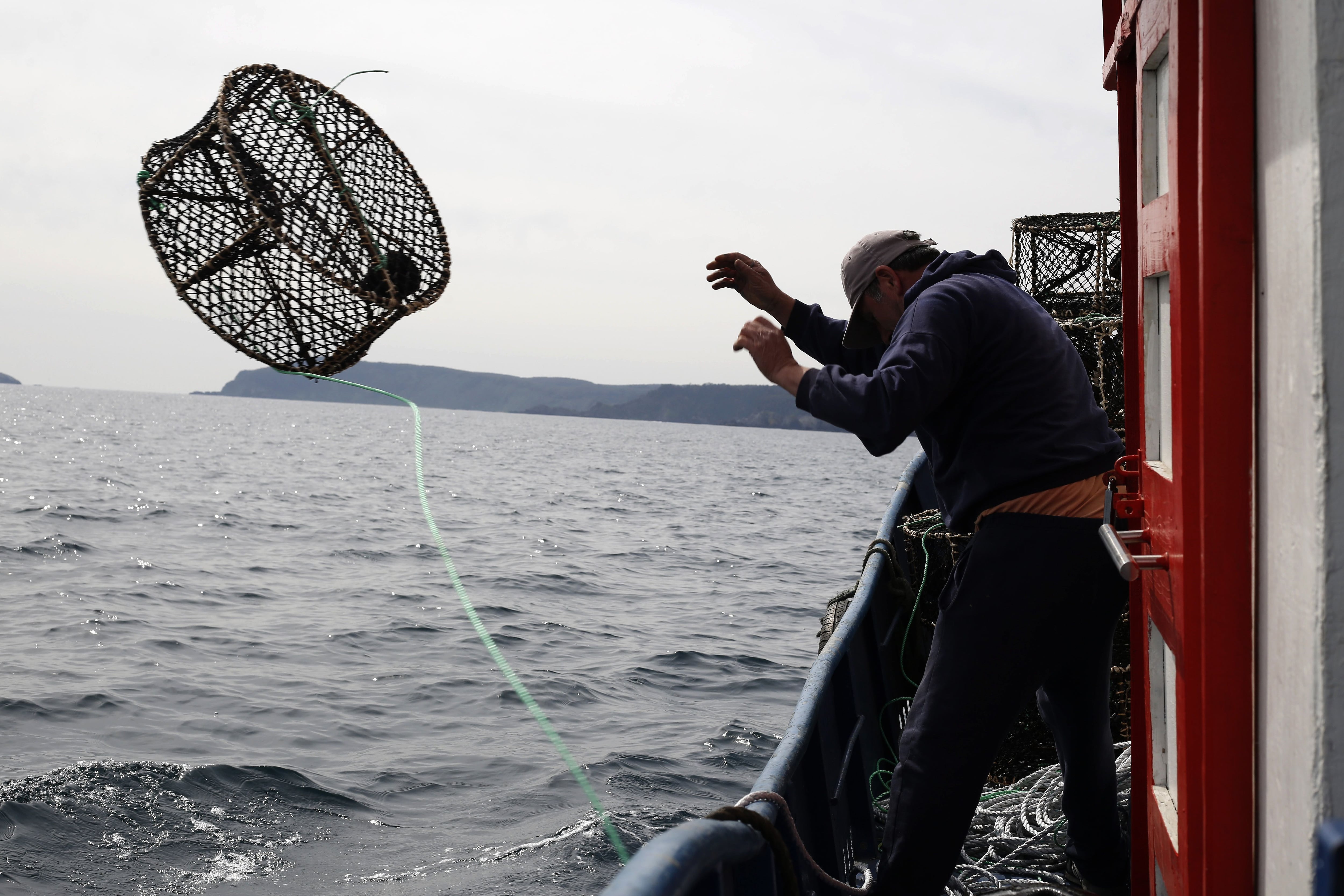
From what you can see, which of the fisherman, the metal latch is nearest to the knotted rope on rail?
the fisherman

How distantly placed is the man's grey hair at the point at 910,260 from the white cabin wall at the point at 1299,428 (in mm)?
1518

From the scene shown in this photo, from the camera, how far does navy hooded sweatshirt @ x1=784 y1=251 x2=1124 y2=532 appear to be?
240 cm

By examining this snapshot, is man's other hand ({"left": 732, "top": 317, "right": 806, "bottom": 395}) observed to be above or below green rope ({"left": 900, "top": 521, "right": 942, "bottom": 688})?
above

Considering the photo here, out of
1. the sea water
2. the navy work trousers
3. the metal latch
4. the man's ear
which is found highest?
the man's ear

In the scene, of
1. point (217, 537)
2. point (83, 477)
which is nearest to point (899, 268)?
point (217, 537)

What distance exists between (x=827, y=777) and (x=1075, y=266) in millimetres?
3707

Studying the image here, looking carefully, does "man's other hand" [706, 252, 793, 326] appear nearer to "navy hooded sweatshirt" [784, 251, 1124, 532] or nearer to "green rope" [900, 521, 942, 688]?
"navy hooded sweatshirt" [784, 251, 1124, 532]

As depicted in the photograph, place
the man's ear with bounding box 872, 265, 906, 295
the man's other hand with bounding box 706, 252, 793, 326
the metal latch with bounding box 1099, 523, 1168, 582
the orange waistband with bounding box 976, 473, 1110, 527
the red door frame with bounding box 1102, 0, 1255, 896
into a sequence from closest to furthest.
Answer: the red door frame with bounding box 1102, 0, 1255, 896 < the metal latch with bounding box 1099, 523, 1168, 582 < the orange waistband with bounding box 976, 473, 1110, 527 < the man's ear with bounding box 872, 265, 906, 295 < the man's other hand with bounding box 706, 252, 793, 326

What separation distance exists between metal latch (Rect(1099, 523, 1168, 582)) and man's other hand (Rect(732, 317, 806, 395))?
2.74ft

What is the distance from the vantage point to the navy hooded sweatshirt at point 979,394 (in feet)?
7.88

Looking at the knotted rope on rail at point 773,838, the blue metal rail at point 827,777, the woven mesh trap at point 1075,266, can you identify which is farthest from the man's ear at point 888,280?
the woven mesh trap at point 1075,266

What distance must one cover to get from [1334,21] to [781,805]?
195cm

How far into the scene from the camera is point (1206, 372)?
1447 millimetres

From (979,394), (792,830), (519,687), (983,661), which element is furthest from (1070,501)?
(519,687)
